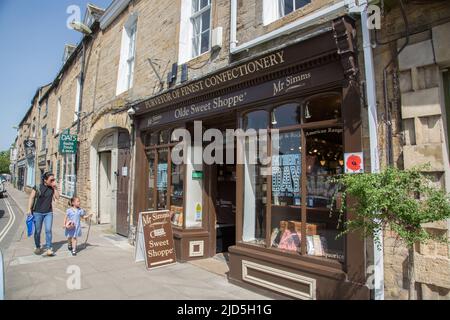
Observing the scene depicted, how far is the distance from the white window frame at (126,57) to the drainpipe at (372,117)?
7.66 m

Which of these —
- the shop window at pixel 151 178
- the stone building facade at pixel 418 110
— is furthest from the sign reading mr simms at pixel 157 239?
the stone building facade at pixel 418 110

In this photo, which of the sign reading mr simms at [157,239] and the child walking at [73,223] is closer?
the sign reading mr simms at [157,239]

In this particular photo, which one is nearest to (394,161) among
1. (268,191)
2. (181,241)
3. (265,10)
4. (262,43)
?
(268,191)

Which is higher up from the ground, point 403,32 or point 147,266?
point 403,32

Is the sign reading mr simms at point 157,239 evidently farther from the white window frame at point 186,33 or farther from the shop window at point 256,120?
the white window frame at point 186,33

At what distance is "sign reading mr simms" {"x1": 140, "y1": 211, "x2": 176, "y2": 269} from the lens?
613 centimetres

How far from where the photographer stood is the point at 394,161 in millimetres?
3691

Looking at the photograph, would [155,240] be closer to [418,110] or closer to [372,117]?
[372,117]

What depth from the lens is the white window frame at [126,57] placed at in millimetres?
10055

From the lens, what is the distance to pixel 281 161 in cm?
509

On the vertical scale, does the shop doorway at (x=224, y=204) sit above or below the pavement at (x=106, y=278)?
above

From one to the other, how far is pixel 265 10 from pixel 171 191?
433 centimetres

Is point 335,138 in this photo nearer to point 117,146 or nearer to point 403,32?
point 403,32

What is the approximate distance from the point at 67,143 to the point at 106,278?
29.1 feet
